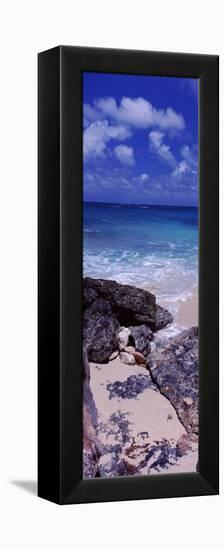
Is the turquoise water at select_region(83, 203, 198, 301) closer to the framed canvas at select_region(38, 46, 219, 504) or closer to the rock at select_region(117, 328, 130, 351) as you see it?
the framed canvas at select_region(38, 46, 219, 504)

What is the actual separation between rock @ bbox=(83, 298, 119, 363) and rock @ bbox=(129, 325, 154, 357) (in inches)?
4.3

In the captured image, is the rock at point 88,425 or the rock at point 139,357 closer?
the rock at point 88,425

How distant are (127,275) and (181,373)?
2.17ft

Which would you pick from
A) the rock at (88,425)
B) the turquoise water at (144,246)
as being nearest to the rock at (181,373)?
the turquoise water at (144,246)

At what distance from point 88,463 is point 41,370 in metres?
0.60

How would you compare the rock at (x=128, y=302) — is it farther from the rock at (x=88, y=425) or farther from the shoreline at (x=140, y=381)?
the rock at (x=88, y=425)

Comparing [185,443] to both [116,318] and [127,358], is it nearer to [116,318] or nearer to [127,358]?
[127,358]

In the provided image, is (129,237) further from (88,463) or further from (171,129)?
(88,463)

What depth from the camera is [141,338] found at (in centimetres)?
1016

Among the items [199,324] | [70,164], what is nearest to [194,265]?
[199,324]

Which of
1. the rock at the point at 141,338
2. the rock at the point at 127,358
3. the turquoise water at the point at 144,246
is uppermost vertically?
the turquoise water at the point at 144,246

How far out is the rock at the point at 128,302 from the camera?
394 inches

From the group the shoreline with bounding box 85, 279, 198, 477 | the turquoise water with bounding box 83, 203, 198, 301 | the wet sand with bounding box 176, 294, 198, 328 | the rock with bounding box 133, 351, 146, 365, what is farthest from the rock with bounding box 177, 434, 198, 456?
the turquoise water with bounding box 83, 203, 198, 301

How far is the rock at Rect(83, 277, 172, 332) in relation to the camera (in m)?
10.0
